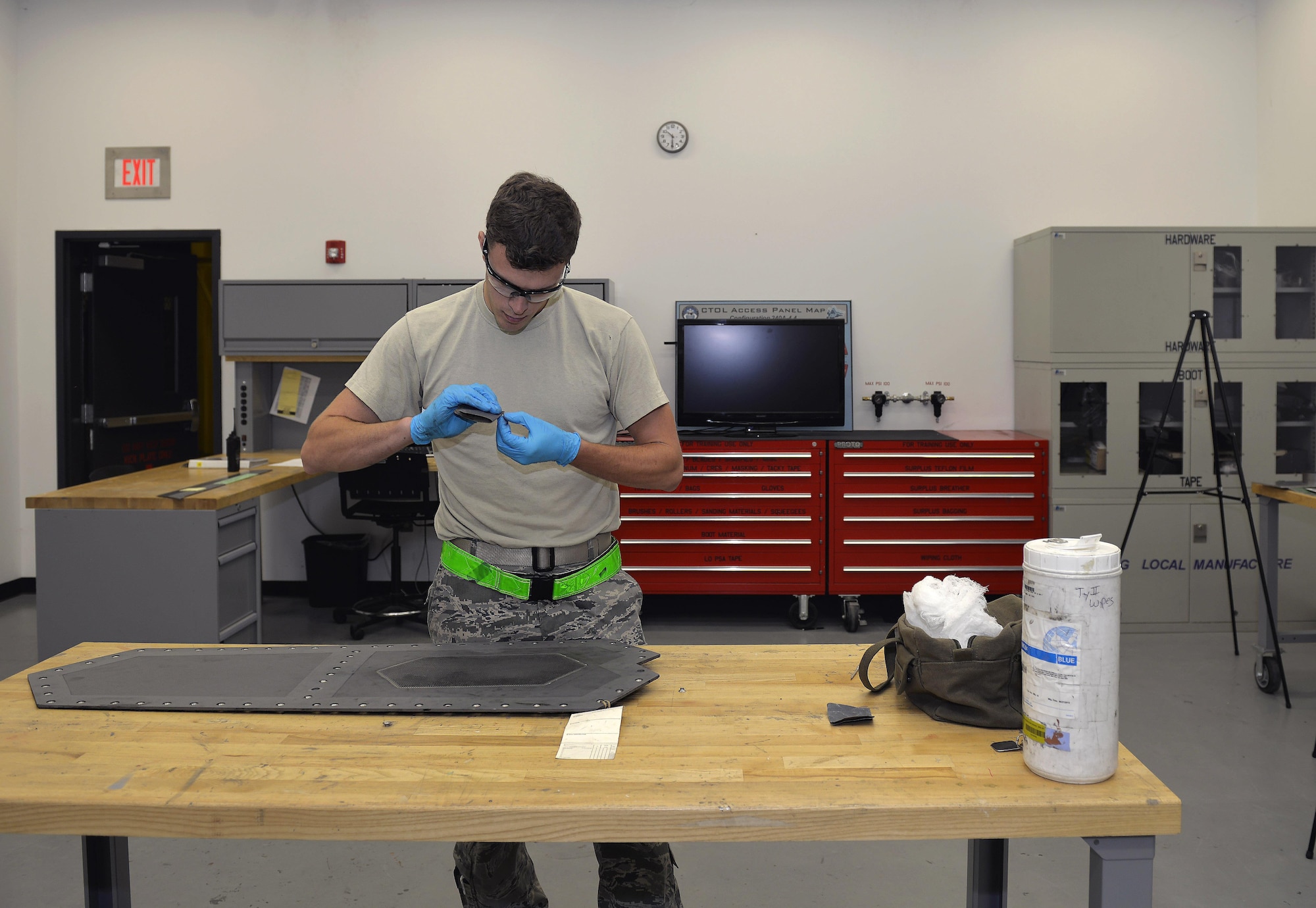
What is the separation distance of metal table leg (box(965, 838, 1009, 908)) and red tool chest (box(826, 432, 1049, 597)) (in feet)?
9.78

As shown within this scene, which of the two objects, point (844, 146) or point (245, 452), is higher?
point (844, 146)

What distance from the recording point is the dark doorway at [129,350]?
4.85 m

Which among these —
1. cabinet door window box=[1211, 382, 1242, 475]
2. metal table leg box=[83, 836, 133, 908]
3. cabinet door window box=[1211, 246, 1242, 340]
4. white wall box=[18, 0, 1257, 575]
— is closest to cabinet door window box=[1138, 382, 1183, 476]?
cabinet door window box=[1211, 382, 1242, 475]

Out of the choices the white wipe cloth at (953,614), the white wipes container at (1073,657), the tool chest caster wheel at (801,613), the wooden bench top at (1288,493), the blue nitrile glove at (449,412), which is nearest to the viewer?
the white wipes container at (1073,657)

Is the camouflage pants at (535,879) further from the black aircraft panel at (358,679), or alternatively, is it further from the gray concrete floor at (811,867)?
the gray concrete floor at (811,867)

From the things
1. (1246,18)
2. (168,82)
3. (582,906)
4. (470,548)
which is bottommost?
(582,906)

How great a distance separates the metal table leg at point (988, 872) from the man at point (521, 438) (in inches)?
26.3

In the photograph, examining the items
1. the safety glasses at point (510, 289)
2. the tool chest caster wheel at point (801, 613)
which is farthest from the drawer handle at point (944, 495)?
the safety glasses at point (510, 289)

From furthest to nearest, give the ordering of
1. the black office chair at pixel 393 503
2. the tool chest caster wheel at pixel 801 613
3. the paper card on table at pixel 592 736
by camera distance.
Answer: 1. the tool chest caster wheel at pixel 801 613
2. the black office chair at pixel 393 503
3. the paper card on table at pixel 592 736

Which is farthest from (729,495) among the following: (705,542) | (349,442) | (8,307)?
(8,307)

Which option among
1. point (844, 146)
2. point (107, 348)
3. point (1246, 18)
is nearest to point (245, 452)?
point (107, 348)

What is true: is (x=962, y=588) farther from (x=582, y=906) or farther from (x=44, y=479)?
(x=44, y=479)

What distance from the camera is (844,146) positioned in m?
4.71

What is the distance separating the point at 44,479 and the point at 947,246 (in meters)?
4.81
